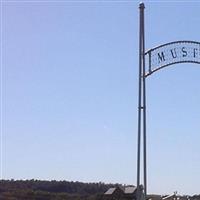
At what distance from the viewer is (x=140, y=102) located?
61.4 ft

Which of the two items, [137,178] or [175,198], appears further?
[175,198]

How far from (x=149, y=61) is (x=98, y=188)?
181ft

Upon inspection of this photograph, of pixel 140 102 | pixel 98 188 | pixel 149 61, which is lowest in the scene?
pixel 98 188

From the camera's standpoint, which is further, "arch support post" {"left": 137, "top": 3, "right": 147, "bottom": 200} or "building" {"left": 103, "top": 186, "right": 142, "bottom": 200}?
"building" {"left": 103, "top": 186, "right": 142, "bottom": 200}

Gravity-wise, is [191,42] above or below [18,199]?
above

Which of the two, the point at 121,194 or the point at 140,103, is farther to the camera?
the point at 121,194

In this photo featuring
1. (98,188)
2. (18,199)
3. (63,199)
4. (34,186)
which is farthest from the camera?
(98,188)

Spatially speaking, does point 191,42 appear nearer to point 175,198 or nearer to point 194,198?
point 175,198

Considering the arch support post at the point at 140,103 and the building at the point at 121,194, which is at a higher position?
the arch support post at the point at 140,103

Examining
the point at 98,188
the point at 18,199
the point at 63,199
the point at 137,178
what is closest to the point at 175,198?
the point at 137,178

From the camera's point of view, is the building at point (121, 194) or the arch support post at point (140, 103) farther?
the building at point (121, 194)

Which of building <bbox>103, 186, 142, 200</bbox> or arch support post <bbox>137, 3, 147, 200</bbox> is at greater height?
arch support post <bbox>137, 3, 147, 200</bbox>

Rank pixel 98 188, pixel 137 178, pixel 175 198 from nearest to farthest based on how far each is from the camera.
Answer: pixel 137 178 → pixel 175 198 → pixel 98 188

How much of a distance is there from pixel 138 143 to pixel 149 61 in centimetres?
251
